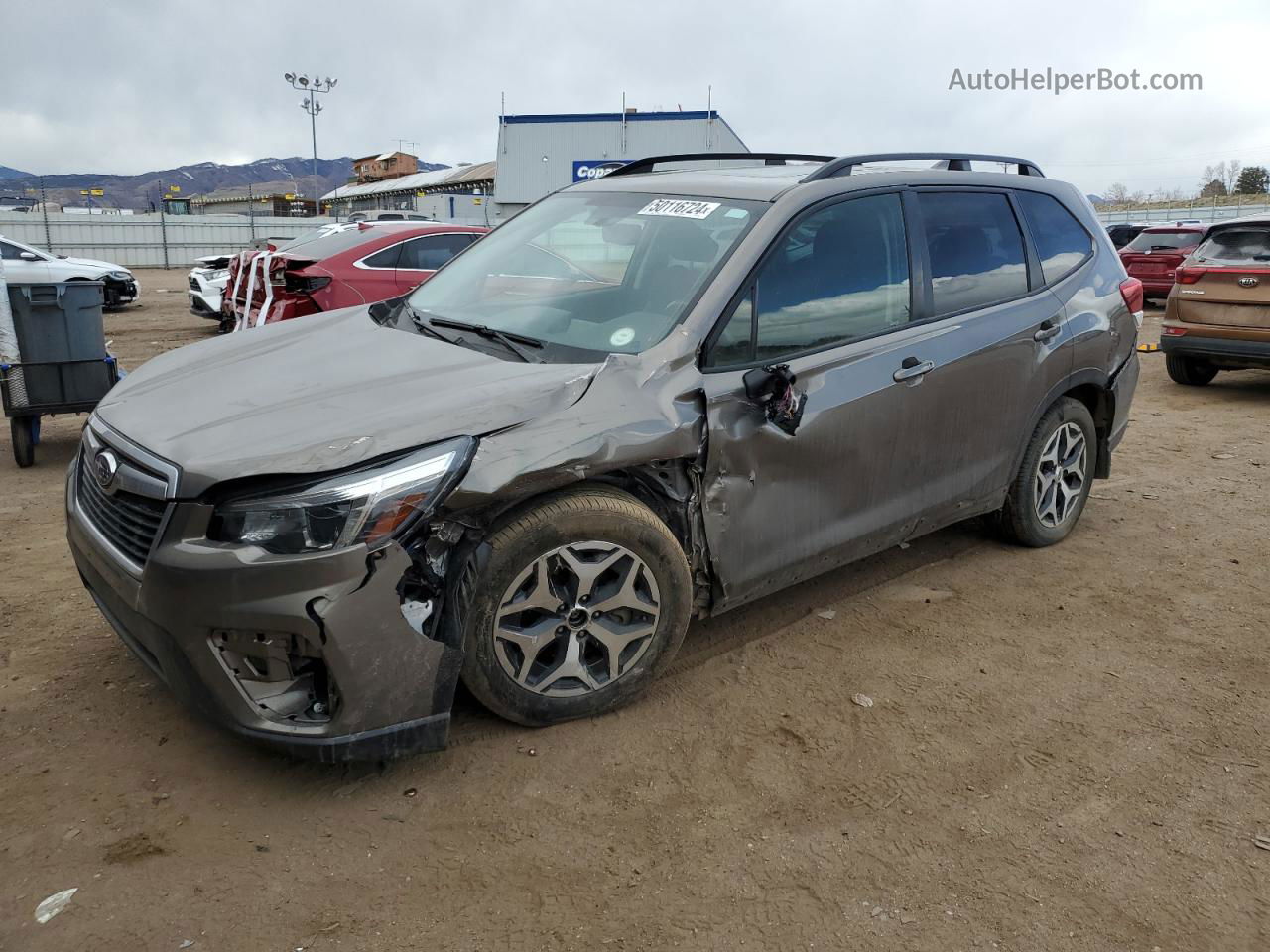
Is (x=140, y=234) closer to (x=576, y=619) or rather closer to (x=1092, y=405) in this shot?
(x=1092, y=405)

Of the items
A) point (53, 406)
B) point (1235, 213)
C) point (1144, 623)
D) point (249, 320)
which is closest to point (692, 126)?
point (1235, 213)

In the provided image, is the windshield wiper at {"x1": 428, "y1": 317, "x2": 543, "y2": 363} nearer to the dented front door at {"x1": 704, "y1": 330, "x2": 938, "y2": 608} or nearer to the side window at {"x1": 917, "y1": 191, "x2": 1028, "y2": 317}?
the dented front door at {"x1": 704, "y1": 330, "x2": 938, "y2": 608}

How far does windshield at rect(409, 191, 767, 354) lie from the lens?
134 inches

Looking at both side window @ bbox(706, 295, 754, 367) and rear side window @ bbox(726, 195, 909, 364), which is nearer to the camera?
side window @ bbox(706, 295, 754, 367)

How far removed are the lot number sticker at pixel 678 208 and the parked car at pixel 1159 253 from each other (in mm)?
14798

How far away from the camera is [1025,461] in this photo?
15.0ft

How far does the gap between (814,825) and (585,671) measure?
830 mm

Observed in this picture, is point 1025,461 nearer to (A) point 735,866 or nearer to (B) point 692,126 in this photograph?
(A) point 735,866

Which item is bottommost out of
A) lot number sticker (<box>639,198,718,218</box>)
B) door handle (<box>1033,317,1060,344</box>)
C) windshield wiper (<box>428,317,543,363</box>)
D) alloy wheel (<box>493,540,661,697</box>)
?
alloy wheel (<box>493,540,661,697</box>)

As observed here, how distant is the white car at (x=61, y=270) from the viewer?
15.1 metres

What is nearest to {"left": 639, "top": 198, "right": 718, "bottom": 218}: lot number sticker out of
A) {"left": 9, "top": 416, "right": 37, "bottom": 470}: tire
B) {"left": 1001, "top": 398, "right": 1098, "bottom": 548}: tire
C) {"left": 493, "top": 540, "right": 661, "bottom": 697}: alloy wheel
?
{"left": 493, "top": 540, "right": 661, "bottom": 697}: alloy wheel

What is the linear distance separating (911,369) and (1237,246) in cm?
704

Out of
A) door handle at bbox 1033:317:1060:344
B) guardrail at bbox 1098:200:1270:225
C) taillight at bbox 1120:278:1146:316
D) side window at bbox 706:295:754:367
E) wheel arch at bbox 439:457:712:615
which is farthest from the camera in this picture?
guardrail at bbox 1098:200:1270:225

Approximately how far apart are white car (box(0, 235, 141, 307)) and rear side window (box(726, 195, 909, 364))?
12.9 metres
